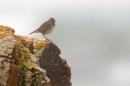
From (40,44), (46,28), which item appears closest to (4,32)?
(40,44)

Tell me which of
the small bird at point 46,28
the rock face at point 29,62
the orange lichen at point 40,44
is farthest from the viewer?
the small bird at point 46,28

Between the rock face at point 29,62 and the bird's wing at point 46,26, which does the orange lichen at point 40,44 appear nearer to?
the rock face at point 29,62

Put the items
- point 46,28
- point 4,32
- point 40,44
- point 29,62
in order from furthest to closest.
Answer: point 46,28 → point 40,44 → point 4,32 → point 29,62

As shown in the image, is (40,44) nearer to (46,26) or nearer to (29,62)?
(29,62)

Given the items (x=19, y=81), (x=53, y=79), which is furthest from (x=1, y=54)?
(x=53, y=79)

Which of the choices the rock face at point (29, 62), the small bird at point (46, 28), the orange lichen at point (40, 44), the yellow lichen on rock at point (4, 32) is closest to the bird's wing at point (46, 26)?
the small bird at point (46, 28)

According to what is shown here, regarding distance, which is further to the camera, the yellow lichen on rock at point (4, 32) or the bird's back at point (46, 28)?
the bird's back at point (46, 28)

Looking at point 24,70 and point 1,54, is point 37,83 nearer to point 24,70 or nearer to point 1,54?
point 24,70

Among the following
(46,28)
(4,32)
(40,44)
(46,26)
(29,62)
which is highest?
(46,26)
